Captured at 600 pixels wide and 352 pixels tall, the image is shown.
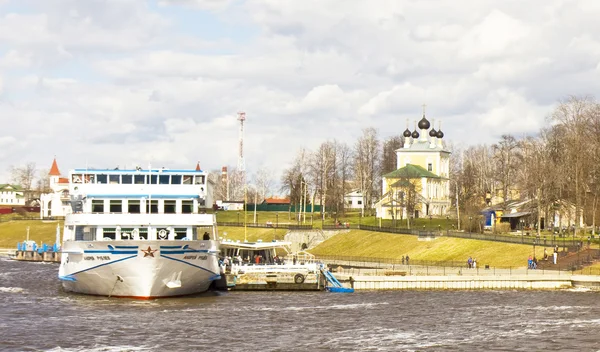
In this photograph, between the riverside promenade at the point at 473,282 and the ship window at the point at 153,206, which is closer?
the ship window at the point at 153,206

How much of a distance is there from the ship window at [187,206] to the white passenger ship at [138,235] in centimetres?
7

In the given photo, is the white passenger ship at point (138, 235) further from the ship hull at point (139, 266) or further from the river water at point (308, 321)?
the river water at point (308, 321)

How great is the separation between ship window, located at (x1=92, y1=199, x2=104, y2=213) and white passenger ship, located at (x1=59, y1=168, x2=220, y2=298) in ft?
0.19

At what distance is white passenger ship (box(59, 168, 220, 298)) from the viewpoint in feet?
215

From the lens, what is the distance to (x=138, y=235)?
68500mm

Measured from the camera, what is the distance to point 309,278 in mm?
76250

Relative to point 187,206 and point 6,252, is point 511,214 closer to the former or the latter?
point 187,206

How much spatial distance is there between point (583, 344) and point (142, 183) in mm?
35176

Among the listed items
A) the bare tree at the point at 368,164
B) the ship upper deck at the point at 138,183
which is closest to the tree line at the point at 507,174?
the bare tree at the point at 368,164

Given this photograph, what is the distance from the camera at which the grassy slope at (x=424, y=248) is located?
315 feet

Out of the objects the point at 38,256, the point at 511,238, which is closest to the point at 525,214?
the point at 511,238

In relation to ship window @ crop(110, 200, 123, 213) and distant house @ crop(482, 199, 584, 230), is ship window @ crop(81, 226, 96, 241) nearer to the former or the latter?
ship window @ crop(110, 200, 123, 213)

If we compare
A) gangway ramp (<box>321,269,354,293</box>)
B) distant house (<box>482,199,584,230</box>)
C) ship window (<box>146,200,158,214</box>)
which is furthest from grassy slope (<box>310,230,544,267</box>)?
ship window (<box>146,200,158,214</box>)

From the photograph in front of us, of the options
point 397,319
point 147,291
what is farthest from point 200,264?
point 397,319
